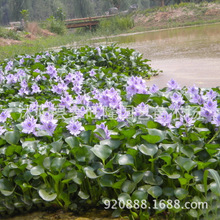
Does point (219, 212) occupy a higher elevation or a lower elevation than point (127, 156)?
lower

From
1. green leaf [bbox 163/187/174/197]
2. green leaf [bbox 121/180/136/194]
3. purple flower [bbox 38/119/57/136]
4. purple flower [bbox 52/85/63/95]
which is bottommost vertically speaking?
green leaf [bbox 163/187/174/197]

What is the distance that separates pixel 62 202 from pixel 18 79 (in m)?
2.39

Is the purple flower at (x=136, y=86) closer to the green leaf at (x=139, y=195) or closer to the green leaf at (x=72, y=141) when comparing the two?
the green leaf at (x=72, y=141)

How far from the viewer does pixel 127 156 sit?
1625 millimetres

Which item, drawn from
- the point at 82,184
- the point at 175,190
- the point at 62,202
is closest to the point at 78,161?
the point at 82,184

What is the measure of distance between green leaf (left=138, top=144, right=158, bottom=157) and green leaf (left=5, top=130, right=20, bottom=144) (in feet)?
2.47

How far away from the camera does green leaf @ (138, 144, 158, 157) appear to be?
1579 mm

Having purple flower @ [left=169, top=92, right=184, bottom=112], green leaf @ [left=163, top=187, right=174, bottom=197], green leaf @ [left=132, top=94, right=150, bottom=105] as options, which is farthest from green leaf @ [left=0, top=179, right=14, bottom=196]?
purple flower @ [left=169, top=92, right=184, bottom=112]

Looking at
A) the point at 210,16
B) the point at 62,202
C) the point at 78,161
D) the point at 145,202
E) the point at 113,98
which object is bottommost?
the point at 210,16

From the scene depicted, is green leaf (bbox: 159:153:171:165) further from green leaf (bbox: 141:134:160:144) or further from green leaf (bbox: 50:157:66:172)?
green leaf (bbox: 50:157:66:172)

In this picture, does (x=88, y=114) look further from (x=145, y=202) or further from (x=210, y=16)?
(x=210, y=16)

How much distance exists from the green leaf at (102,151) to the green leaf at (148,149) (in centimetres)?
Result: 16

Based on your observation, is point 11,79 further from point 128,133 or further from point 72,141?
point 128,133

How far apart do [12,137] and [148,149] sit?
0.82m
